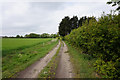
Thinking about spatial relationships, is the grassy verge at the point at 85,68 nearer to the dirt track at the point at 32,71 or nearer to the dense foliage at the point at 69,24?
the dirt track at the point at 32,71

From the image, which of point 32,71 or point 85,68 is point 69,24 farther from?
point 32,71

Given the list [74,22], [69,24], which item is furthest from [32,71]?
[74,22]

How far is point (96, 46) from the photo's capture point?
3.82 meters

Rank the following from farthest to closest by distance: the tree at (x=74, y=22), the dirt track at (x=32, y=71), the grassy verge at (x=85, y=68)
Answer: the tree at (x=74, y=22)
the dirt track at (x=32, y=71)
the grassy verge at (x=85, y=68)

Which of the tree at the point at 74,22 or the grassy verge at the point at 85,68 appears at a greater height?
the tree at the point at 74,22

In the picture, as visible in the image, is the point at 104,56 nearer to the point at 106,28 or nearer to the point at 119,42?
the point at 119,42

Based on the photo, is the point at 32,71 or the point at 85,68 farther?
the point at 32,71

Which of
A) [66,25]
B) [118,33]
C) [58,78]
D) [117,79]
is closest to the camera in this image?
[118,33]

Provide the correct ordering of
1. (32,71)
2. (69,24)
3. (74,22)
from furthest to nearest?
(74,22)
(69,24)
(32,71)

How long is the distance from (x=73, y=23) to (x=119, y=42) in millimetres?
46387

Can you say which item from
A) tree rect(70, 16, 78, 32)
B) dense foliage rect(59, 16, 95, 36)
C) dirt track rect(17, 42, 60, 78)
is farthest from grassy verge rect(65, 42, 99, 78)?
tree rect(70, 16, 78, 32)

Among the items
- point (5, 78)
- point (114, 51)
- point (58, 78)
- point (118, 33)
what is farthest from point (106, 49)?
point (5, 78)

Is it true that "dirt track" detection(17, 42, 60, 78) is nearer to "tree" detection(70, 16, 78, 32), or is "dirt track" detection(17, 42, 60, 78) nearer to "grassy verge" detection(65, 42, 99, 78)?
"grassy verge" detection(65, 42, 99, 78)

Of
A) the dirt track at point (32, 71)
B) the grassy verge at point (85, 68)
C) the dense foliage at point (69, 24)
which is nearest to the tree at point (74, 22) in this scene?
the dense foliage at point (69, 24)
